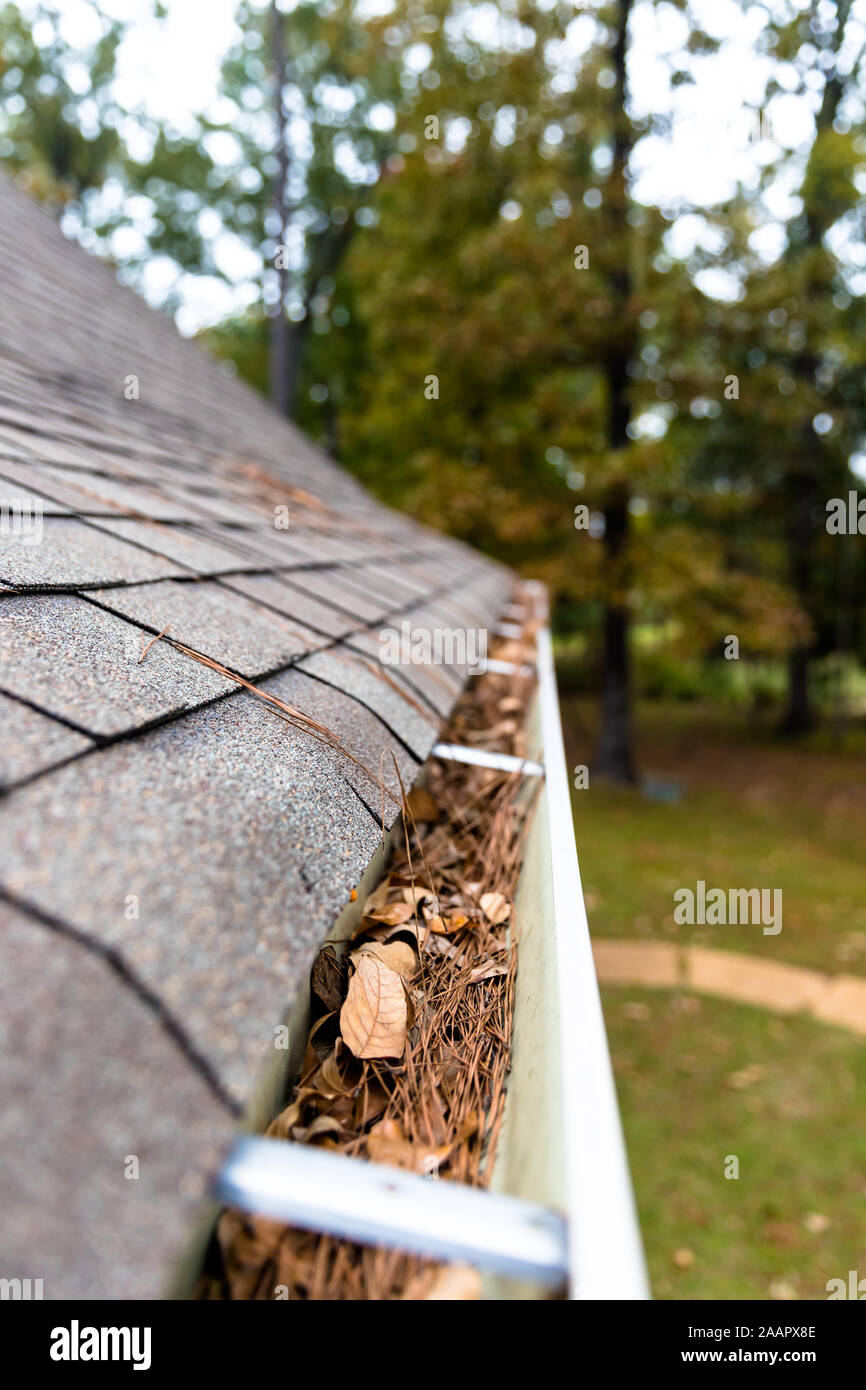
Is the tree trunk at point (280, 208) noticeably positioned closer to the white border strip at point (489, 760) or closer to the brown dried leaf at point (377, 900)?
the white border strip at point (489, 760)

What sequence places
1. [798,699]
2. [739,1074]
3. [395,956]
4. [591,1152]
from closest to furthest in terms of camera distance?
1. [591,1152]
2. [395,956]
3. [739,1074]
4. [798,699]

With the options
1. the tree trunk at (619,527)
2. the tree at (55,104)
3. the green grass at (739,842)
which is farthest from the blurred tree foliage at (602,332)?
the tree at (55,104)

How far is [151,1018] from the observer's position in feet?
1.78

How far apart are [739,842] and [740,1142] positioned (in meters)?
5.92

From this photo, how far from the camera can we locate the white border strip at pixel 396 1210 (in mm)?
564

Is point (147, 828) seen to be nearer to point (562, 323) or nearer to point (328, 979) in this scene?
point (328, 979)

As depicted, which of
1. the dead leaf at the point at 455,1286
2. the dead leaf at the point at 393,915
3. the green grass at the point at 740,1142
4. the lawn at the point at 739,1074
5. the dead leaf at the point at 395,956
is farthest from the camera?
the lawn at the point at 739,1074

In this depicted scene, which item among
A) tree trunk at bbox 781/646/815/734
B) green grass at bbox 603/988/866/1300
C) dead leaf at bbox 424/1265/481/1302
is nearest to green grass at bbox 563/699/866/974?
tree trunk at bbox 781/646/815/734

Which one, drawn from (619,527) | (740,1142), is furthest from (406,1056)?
(619,527)

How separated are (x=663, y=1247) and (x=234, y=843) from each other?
4.17 meters

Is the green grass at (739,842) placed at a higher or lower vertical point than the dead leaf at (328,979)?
lower

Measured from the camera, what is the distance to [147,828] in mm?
703

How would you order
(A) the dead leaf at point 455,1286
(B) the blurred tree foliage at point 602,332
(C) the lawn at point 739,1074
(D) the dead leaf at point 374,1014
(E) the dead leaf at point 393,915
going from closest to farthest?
(A) the dead leaf at point 455,1286 → (D) the dead leaf at point 374,1014 → (E) the dead leaf at point 393,915 → (C) the lawn at point 739,1074 → (B) the blurred tree foliage at point 602,332

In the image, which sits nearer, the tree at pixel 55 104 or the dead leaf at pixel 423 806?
the dead leaf at pixel 423 806
